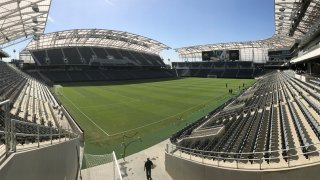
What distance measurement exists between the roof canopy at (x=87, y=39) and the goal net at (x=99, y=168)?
49295 millimetres

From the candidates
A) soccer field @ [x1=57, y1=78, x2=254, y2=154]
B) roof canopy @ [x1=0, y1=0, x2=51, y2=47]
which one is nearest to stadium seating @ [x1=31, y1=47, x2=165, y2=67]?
roof canopy @ [x1=0, y1=0, x2=51, y2=47]

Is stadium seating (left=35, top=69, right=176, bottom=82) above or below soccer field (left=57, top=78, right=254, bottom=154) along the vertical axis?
above

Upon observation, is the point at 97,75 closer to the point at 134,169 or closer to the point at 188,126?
the point at 188,126

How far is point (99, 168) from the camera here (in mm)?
14102

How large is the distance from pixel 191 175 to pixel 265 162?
325cm

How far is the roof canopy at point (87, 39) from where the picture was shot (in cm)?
6270

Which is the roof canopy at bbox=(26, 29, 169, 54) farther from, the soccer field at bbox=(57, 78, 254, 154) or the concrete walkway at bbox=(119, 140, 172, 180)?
the concrete walkway at bbox=(119, 140, 172, 180)

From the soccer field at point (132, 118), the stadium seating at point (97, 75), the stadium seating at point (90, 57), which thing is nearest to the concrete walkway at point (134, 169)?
the soccer field at point (132, 118)

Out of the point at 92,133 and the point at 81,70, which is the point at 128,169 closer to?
the point at 92,133

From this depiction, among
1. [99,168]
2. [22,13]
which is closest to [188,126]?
[99,168]

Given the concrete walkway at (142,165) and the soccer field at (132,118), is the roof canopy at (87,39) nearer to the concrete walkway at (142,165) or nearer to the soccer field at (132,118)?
the soccer field at (132,118)

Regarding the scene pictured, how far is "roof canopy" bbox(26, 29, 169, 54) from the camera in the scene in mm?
62697

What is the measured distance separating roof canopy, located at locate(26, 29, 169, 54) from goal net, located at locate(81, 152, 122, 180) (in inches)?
1941

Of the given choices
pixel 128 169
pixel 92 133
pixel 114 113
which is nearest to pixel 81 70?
pixel 114 113
